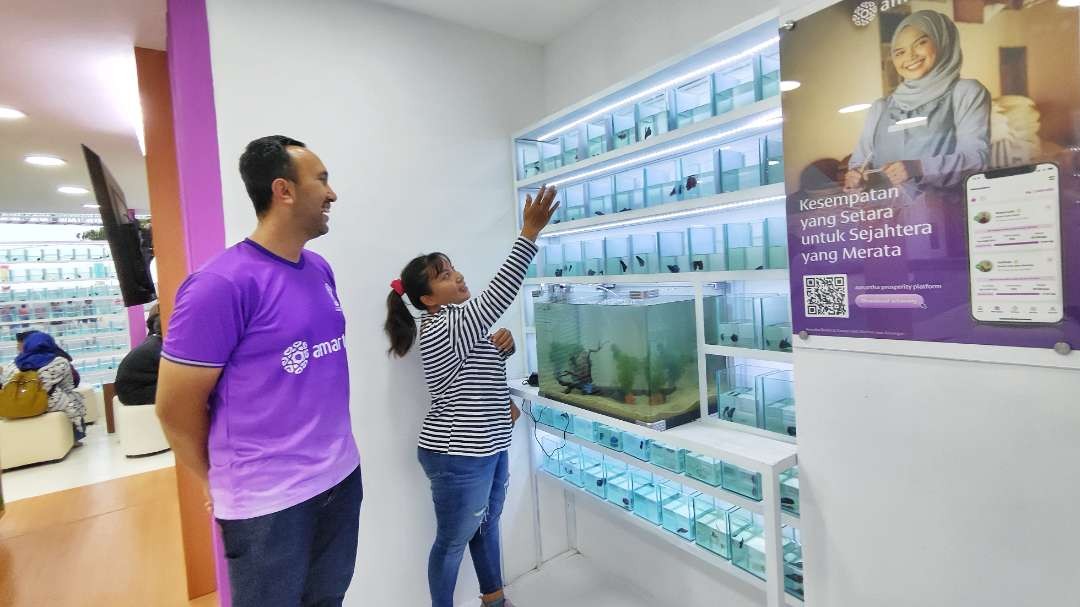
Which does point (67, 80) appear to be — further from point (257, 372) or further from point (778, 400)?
point (778, 400)

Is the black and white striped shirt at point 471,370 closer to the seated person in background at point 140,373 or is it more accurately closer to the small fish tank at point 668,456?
the small fish tank at point 668,456

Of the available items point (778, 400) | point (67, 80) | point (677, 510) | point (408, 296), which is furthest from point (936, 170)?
point (67, 80)

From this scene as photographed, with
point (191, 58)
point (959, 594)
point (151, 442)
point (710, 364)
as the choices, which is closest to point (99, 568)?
point (151, 442)

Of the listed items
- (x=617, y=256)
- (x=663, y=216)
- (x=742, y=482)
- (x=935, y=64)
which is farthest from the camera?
(x=617, y=256)

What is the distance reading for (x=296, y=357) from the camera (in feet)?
4.42

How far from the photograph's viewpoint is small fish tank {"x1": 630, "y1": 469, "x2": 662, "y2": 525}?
2.17 m

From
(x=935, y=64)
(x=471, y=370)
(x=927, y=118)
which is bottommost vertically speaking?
(x=471, y=370)

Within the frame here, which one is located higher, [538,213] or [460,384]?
[538,213]

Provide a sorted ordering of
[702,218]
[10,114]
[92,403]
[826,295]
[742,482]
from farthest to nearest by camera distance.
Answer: [92,403] < [10,114] < [702,218] < [742,482] < [826,295]

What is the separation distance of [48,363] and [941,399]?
707 cm

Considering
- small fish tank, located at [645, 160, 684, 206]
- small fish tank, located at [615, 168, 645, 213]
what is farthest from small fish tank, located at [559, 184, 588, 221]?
small fish tank, located at [645, 160, 684, 206]

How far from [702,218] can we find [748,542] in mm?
1232

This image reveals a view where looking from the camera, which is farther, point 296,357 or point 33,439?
point 33,439

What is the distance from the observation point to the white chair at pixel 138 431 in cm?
486
